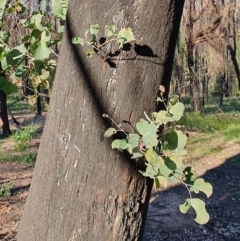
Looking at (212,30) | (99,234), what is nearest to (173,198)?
(99,234)

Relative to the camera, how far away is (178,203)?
6.16 metres

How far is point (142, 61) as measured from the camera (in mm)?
1206

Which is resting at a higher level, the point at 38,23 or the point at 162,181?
the point at 38,23

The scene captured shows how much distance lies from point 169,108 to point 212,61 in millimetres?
15253

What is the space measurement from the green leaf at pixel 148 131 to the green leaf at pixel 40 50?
1.37 ft

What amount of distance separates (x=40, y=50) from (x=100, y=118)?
323 millimetres

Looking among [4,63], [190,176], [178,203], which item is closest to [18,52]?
[4,63]

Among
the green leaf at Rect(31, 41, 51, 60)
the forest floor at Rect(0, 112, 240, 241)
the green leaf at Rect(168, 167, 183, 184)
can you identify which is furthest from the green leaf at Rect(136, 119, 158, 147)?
the forest floor at Rect(0, 112, 240, 241)

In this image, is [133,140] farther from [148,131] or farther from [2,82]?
[2,82]

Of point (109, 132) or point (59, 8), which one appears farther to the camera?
point (59, 8)

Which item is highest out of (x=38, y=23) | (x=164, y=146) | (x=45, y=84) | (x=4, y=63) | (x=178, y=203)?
(x=38, y=23)

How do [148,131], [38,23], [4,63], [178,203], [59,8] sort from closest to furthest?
[148,131]
[4,63]
[38,23]
[59,8]
[178,203]

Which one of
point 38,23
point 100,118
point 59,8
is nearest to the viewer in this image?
point 100,118

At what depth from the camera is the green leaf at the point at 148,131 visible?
1.13 metres
